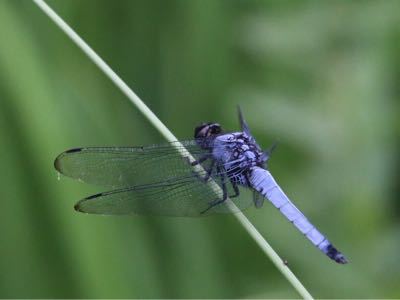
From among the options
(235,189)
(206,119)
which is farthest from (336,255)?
(206,119)

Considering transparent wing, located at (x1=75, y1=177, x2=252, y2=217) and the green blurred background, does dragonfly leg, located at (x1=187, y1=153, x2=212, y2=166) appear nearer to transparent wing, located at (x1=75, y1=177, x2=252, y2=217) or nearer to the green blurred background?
transparent wing, located at (x1=75, y1=177, x2=252, y2=217)

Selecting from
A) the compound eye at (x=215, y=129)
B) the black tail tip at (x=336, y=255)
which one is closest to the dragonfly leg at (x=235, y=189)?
the compound eye at (x=215, y=129)

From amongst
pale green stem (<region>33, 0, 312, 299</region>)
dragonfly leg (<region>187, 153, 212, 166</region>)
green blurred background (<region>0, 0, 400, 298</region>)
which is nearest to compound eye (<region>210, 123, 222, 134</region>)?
dragonfly leg (<region>187, 153, 212, 166</region>)

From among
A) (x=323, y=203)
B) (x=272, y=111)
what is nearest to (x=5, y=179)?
(x=272, y=111)

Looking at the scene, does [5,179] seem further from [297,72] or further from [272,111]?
[297,72]

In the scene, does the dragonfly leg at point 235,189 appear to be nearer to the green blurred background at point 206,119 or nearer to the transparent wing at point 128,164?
the transparent wing at point 128,164

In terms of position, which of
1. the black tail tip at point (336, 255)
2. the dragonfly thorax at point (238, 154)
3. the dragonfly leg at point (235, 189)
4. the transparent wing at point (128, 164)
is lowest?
the black tail tip at point (336, 255)

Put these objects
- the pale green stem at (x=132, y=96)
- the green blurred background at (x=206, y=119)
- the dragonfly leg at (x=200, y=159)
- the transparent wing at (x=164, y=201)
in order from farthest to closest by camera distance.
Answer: the green blurred background at (x=206, y=119), the dragonfly leg at (x=200, y=159), the transparent wing at (x=164, y=201), the pale green stem at (x=132, y=96)

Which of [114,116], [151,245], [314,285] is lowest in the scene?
[314,285]
